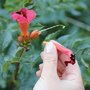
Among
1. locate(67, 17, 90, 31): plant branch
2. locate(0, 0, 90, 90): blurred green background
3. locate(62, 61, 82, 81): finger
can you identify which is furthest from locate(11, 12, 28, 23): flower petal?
locate(67, 17, 90, 31): plant branch

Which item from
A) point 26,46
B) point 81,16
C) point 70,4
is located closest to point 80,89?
point 26,46

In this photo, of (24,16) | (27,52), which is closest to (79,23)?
(27,52)

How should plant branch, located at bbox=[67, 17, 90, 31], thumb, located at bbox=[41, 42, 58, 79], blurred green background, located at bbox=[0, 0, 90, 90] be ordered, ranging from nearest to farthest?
thumb, located at bbox=[41, 42, 58, 79], blurred green background, located at bbox=[0, 0, 90, 90], plant branch, located at bbox=[67, 17, 90, 31]

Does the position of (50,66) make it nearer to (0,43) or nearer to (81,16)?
(0,43)

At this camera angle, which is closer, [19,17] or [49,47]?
[49,47]

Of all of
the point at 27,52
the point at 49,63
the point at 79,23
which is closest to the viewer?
the point at 49,63

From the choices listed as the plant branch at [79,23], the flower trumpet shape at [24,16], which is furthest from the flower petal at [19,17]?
the plant branch at [79,23]

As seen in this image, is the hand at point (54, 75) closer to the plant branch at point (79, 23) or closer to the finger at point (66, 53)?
the finger at point (66, 53)

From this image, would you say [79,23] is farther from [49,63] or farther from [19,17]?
[49,63]

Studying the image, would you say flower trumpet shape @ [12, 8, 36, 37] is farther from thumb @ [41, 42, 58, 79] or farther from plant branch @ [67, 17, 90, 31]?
plant branch @ [67, 17, 90, 31]
